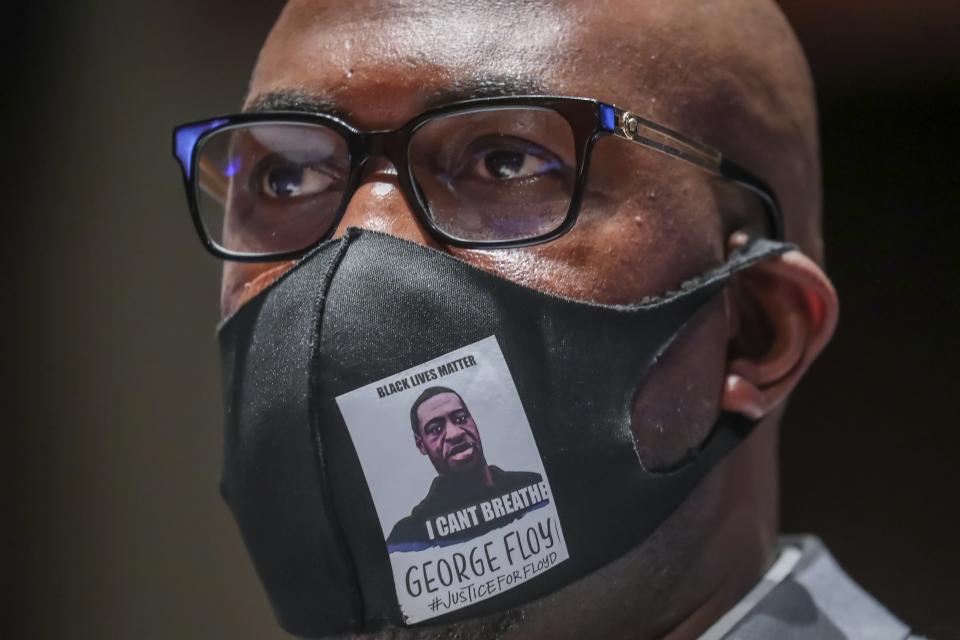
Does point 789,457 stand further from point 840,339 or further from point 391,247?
point 391,247

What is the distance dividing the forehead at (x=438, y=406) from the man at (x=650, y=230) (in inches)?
4.6

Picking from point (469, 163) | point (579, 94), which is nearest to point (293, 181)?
point (469, 163)

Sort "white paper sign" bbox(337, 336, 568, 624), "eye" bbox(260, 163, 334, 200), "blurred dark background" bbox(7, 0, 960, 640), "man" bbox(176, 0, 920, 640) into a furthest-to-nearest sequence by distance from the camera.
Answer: "blurred dark background" bbox(7, 0, 960, 640) → "eye" bbox(260, 163, 334, 200) → "man" bbox(176, 0, 920, 640) → "white paper sign" bbox(337, 336, 568, 624)

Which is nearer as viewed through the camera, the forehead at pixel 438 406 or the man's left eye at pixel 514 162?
the forehead at pixel 438 406

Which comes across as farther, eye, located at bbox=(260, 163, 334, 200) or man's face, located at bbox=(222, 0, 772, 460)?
eye, located at bbox=(260, 163, 334, 200)

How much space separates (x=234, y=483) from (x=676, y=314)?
1.73 ft

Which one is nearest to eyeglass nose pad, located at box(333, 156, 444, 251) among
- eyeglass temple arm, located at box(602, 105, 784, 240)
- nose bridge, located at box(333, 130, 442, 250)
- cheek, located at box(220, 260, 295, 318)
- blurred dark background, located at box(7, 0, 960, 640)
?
nose bridge, located at box(333, 130, 442, 250)

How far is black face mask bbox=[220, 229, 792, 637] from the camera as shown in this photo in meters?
1.08

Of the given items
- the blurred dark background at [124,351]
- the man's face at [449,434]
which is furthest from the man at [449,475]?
the blurred dark background at [124,351]

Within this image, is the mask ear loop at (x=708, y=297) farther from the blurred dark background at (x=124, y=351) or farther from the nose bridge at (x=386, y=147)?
the blurred dark background at (x=124, y=351)

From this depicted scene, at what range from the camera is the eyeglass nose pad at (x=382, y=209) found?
115cm

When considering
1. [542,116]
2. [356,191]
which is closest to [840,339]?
[542,116]

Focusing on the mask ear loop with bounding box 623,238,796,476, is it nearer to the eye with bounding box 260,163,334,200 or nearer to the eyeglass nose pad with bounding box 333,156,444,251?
the eyeglass nose pad with bounding box 333,156,444,251

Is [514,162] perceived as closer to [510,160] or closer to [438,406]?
[510,160]
